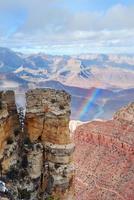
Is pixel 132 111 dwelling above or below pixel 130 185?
above

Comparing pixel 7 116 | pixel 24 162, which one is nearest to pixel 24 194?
pixel 24 162

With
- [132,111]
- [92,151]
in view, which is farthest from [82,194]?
Answer: [132,111]

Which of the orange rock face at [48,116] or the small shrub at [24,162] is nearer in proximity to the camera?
the orange rock face at [48,116]

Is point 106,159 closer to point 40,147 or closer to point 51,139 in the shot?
point 40,147

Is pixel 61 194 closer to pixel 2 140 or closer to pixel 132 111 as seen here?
pixel 2 140

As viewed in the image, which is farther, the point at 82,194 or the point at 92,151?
the point at 92,151

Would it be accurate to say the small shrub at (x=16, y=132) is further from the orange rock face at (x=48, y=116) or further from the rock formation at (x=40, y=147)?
the orange rock face at (x=48, y=116)

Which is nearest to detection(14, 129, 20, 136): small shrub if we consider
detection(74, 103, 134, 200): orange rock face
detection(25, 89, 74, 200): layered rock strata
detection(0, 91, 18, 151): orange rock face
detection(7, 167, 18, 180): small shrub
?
detection(0, 91, 18, 151): orange rock face

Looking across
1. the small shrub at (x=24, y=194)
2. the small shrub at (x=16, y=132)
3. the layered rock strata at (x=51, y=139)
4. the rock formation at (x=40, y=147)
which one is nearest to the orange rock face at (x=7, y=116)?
the rock formation at (x=40, y=147)
